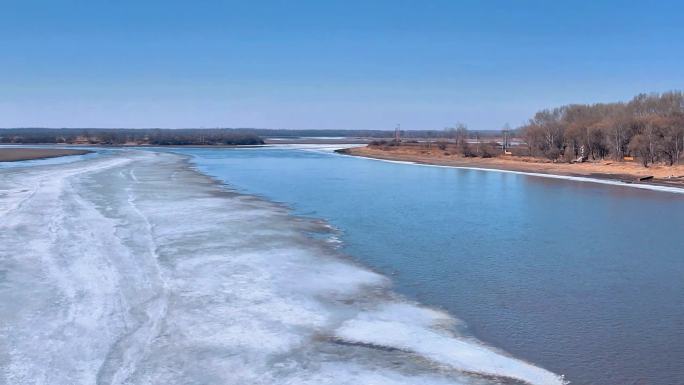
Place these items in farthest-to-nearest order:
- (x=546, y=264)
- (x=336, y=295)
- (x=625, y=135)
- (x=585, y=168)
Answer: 1. (x=625, y=135)
2. (x=585, y=168)
3. (x=546, y=264)
4. (x=336, y=295)

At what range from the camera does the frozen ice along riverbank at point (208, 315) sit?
5691 millimetres

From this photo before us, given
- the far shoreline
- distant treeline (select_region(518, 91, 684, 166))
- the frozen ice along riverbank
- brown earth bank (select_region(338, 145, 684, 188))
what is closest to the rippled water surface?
the frozen ice along riverbank

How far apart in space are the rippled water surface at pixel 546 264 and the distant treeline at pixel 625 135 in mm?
12818

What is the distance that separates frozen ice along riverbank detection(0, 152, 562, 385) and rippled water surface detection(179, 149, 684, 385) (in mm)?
583

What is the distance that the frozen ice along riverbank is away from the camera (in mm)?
5691

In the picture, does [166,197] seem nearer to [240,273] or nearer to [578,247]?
[240,273]

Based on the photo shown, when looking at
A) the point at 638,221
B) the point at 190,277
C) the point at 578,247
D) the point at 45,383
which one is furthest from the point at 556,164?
the point at 45,383

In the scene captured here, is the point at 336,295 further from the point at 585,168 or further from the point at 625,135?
the point at 625,135

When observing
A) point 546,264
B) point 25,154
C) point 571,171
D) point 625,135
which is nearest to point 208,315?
point 546,264

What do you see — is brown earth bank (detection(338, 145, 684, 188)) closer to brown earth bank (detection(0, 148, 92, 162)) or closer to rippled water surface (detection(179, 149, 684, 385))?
rippled water surface (detection(179, 149, 684, 385))

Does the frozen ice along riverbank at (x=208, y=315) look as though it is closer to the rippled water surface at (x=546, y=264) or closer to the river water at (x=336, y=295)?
the river water at (x=336, y=295)

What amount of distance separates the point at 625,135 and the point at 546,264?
1190 inches

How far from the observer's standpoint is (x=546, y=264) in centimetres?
1027

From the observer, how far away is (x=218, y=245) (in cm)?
1138
